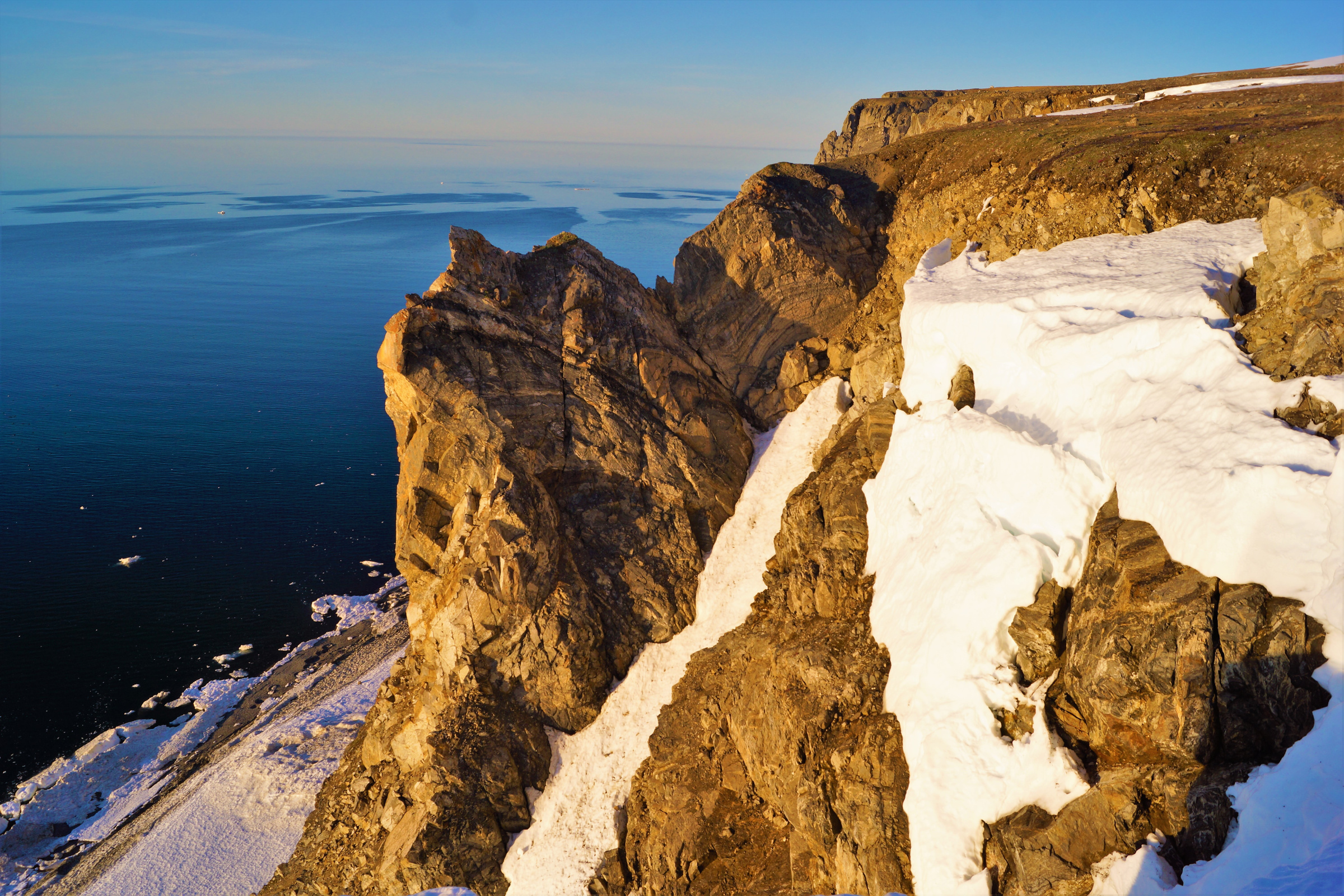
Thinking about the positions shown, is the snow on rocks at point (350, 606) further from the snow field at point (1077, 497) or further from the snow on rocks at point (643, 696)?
the snow field at point (1077, 497)

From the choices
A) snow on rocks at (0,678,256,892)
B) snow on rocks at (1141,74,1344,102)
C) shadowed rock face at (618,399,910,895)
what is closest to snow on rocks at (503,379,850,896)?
shadowed rock face at (618,399,910,895)

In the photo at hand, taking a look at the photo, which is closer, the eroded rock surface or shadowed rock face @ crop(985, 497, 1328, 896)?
shadowed rock face @ crop(985, 497, 1328, 896)

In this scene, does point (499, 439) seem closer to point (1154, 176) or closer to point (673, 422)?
point (673, 422)

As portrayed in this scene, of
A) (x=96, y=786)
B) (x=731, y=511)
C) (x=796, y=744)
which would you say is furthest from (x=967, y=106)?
(x=96, y=786)

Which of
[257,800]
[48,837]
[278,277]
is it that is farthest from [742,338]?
[278,277]

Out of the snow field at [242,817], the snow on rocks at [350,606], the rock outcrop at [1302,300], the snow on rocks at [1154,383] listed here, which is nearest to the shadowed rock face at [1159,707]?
the snow on rocks at [1154,383]

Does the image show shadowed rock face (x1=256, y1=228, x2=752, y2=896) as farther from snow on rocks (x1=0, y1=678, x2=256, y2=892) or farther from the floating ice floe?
the floating ice floe

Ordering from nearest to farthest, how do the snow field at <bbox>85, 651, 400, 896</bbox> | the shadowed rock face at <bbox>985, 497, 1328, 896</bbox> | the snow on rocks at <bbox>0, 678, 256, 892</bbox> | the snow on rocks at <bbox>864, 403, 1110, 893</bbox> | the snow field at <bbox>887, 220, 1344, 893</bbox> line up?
the snow field at <bbox>887, 220, 1344, 893</bbox>, the shadowed rock face at <bbox>985, 497, 1328, 896</bbox>, the snow on rocks at <bbox>864, 403, 1110, 893</bbox>, the snow field at <bbox>85, 651, 400, 896</bbox>, the snow on rocks at <bbox>0, 678, 256, 892</bbox>
